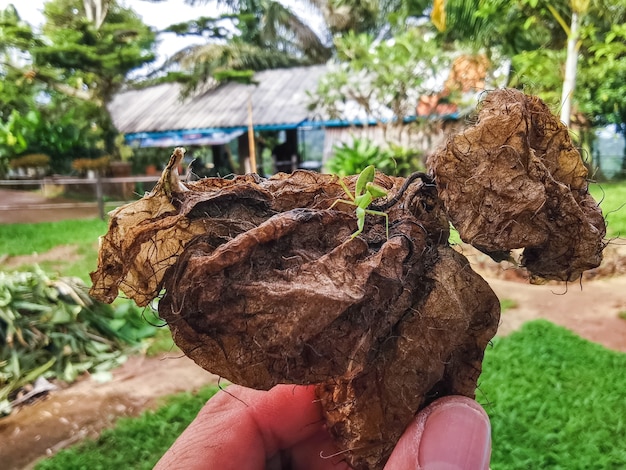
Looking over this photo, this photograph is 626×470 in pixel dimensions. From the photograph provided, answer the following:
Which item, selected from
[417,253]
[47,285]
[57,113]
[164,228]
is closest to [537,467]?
[417,253]

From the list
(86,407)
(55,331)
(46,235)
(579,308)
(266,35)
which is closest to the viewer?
(86,407)

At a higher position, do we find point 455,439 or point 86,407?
point 455,439

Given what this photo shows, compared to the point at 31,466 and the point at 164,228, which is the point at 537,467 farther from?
the point at 31,466

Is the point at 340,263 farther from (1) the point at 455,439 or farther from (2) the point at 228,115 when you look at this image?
(2) the point at 228,115

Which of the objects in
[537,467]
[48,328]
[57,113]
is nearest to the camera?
[537,467]

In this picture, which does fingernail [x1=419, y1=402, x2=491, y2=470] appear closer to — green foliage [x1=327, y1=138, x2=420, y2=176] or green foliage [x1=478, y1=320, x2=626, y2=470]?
green foliage [x1=478, y1=320, x2=626, y2=470]

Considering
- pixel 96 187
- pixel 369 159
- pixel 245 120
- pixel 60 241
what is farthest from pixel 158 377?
pixel 245 120
